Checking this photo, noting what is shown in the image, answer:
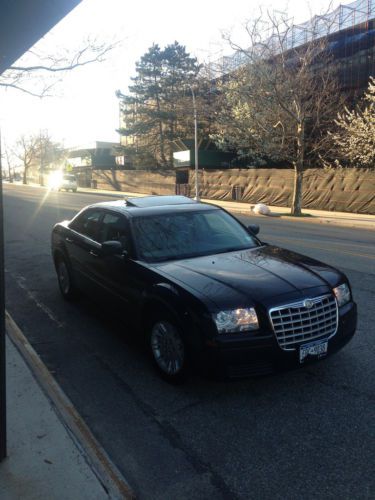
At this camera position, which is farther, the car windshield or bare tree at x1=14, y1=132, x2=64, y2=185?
bare tree at x1=14, y1=132, x2=64, y2=185

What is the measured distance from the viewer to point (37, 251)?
1055 centimetres

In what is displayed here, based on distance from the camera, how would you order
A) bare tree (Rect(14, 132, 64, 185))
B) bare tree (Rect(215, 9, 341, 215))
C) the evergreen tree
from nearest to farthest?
bare tree (Rect(215, 9, 341, 215)) → the evergreen tree → bare tree (Rect(14, 132, 64, 185))

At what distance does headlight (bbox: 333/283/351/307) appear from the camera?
3.85 metres

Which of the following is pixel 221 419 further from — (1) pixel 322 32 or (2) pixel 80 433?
(1) pixel 322 32

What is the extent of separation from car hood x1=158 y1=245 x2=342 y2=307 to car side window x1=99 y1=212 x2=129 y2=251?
732 mm

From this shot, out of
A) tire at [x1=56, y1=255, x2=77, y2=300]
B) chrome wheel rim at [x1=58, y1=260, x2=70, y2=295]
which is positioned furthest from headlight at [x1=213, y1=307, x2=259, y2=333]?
chrome wheel rim at [x1=58, y1=260, x2=70, y2=295]

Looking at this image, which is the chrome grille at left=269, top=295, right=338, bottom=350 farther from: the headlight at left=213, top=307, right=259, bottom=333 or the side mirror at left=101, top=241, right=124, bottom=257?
the side mirror at left=101, top=241, right=124, bottom=257

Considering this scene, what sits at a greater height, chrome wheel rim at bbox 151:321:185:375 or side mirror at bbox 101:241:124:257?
side mirror at bbox 101:241:124:257

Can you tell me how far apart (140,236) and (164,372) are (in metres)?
1.42

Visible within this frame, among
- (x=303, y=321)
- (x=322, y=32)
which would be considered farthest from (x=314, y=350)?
(x=322, y=32)

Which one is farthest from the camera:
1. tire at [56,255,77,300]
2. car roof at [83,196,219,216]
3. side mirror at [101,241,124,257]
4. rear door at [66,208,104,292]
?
tire at [56,255,77,300]

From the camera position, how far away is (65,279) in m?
6.30

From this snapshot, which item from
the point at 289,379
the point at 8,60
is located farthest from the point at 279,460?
the point at 8,60

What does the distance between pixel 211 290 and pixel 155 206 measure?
6.33 feet
